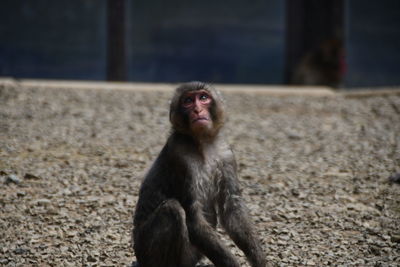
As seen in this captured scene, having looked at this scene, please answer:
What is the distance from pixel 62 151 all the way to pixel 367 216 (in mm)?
3342

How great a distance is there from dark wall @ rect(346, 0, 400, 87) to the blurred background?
0.07 feet

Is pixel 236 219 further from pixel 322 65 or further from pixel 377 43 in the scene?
pixel 377 43

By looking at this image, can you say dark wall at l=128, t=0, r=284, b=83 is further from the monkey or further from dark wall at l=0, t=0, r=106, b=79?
the monkey

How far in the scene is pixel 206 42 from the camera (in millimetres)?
12164

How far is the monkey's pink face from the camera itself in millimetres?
3787

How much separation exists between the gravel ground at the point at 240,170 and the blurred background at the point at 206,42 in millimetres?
2169

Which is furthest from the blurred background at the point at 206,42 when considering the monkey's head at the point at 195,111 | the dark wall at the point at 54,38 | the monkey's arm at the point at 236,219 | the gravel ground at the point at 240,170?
the monkey's arm at the point at 236,219

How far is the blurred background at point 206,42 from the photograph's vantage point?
1174 cm

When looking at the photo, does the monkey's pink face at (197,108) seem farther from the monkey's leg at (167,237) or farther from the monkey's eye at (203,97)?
the monkey's leg at (167,237)

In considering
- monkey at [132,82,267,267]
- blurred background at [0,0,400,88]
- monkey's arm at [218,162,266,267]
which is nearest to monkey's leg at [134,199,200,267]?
monkey at [132,82,267,267]

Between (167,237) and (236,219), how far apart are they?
0.59m

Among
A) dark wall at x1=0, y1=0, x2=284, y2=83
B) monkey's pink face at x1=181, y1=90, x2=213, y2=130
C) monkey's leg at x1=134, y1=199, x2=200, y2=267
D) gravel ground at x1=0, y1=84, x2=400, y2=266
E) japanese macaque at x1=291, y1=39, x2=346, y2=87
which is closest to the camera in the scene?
monkey's leg at x1=134, y1=199, x2=200, y2=267

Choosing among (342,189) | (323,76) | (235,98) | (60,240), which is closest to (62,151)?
(60,240)

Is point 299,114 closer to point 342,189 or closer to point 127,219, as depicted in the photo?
point 342,189
